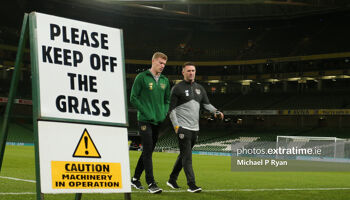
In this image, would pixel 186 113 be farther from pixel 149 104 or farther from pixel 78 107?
pixel 78 107

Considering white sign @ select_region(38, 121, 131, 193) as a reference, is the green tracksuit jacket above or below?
above

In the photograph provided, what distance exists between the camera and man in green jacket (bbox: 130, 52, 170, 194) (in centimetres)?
721

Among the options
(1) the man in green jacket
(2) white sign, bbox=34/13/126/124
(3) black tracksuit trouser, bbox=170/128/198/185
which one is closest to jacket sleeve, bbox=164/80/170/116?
(1) the man in green jacket

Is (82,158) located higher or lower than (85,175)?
higher

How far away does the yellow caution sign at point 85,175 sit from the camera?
406 centimetres

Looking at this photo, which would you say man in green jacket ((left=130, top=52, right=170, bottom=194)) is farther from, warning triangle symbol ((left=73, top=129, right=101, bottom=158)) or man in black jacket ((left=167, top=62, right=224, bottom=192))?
warning triangle symbol ((left=73, top=129, right=101, bottom=158))

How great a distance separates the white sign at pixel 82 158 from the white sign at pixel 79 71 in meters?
0.12

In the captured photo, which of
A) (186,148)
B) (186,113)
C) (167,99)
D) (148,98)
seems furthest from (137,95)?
(186,148)

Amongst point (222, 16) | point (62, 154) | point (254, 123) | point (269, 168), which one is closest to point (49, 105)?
point (62, 154)

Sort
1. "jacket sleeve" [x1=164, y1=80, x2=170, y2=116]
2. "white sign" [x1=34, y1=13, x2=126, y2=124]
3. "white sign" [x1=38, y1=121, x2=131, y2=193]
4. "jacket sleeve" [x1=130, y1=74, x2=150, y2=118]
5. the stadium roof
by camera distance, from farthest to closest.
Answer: the stadium roof, "jacket sleeve" [x1=164, y1=80, x2=170, y2=116], "jacket sleeve" [x1=130, y1=74, x2=150, y2=118], "white sign" [x1=34, y1=13, x2=126, y2=124], "white sign" [x1=38, y1=121, x2=131, y2=193]

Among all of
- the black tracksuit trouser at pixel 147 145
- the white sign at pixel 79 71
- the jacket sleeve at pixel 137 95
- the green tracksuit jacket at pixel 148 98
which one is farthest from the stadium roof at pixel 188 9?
the white sign at pixel 79 71

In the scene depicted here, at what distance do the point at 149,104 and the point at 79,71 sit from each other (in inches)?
118

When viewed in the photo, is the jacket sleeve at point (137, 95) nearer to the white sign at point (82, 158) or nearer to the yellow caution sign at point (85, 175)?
the white sign at point (82, 158)

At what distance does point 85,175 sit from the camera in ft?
14.0
